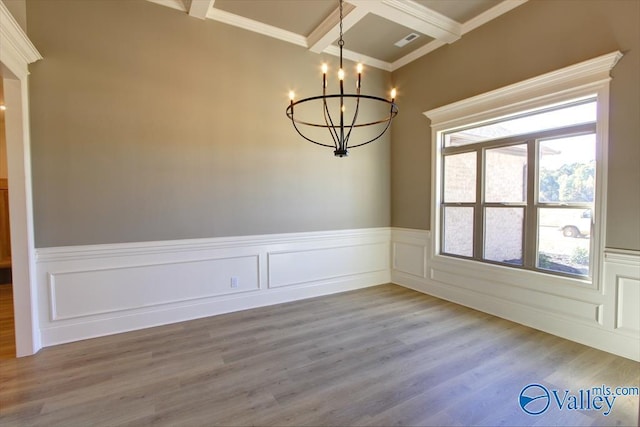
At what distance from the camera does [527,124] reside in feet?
10.9

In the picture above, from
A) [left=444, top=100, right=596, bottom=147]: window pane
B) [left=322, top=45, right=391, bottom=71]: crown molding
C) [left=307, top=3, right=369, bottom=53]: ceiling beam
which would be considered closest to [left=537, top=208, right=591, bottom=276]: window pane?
[left=444, top=100, right=596, bottom=147]: window pane

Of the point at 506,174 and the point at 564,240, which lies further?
the point at 506,174

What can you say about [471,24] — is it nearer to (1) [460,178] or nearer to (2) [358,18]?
(2) [358,18]

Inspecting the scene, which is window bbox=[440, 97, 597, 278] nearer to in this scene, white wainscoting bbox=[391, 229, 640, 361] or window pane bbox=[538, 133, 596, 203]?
window pane bbox=[538, 133, 596, 203]

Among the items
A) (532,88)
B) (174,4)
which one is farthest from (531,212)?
(174,4)

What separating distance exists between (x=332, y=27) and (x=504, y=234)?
319 centimetres

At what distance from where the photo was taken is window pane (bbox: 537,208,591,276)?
9.52 feet

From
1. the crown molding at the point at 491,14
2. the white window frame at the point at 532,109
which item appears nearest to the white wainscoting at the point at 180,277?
the white window frame at the point at 532,109

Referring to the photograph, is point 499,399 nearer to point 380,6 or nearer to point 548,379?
point 548,379

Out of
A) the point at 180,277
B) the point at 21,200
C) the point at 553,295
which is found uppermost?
the point at 21,200

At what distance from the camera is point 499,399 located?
2.07 m

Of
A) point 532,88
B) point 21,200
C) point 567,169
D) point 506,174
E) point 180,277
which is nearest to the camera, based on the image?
point 21,200

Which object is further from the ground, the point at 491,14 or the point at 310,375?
the point at 491,14

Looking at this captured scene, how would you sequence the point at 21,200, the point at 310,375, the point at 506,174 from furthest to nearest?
the point at 506,174
the point at 21,200
the point at 310,375
